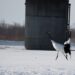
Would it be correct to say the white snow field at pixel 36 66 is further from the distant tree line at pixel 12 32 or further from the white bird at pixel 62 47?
the distant tree line at pixel 12 32

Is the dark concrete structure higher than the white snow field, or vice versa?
the dark concrete structure

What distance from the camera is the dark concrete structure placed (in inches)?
936

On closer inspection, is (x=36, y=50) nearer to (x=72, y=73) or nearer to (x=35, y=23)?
(x=35, y=23)

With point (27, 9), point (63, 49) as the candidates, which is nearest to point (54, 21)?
point (27, 9)

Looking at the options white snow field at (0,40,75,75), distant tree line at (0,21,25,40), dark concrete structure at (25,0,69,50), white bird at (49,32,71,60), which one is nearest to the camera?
white bird at (49,32,71,60)

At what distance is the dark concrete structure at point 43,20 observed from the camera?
23.8 meters

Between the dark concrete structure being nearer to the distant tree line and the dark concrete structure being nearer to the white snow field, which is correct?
the white snow field

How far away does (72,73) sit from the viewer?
10.4m

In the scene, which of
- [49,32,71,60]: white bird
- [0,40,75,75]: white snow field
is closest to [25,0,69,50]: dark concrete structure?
[0,40,75,75]: white snow field

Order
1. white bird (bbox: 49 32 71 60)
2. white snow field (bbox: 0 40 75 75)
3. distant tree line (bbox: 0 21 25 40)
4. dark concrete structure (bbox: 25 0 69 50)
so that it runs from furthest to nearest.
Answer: distant tree line (bbox: 0 21 25 40) < dark concrete structure (bbox: 25 0 69 50) < white snow field (bbox: 0 40 75 75) < white bird (bbox: 49 32 71 60)

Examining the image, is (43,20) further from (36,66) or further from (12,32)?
(12,32)

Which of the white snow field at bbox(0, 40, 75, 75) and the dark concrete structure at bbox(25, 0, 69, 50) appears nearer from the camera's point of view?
the white snow field at bbox(0, 40, 75, 75)

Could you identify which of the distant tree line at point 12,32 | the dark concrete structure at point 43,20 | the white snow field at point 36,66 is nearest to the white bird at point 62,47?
the white snow field at point 36,66

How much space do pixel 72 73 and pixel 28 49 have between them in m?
14.0
